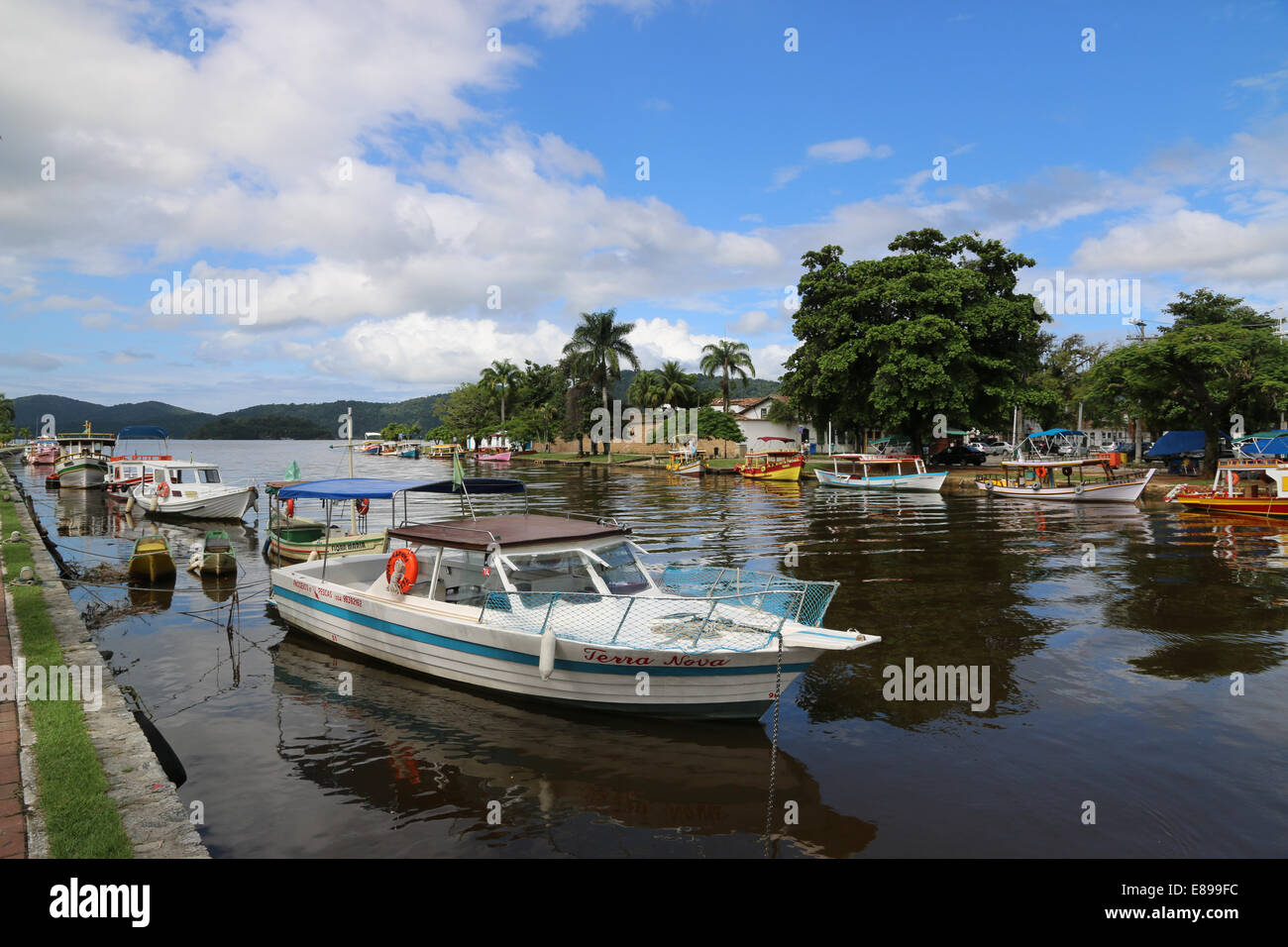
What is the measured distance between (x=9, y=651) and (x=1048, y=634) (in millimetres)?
15910

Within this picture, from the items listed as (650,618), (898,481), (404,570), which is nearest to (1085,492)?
(898,481)

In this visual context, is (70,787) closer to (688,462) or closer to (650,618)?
(650,618)

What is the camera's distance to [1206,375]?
38.2 m

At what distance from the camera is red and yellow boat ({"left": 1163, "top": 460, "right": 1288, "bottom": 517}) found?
90.4ft

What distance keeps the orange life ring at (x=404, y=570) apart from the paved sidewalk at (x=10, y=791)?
4.47 meters

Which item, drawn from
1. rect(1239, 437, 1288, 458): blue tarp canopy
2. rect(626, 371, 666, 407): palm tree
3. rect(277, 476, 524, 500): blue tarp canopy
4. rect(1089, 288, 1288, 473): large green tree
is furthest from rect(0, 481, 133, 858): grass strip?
rect(626, 371, 666, 407): palm tree

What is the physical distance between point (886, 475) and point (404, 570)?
36308mm

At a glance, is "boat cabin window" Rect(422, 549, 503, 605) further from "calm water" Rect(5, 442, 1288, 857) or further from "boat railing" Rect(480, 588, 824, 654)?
"calm water" Rect(5, 442, 1288, 857)

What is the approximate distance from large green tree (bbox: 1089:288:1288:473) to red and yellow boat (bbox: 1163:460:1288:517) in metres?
6.03

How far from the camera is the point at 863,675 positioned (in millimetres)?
11273
